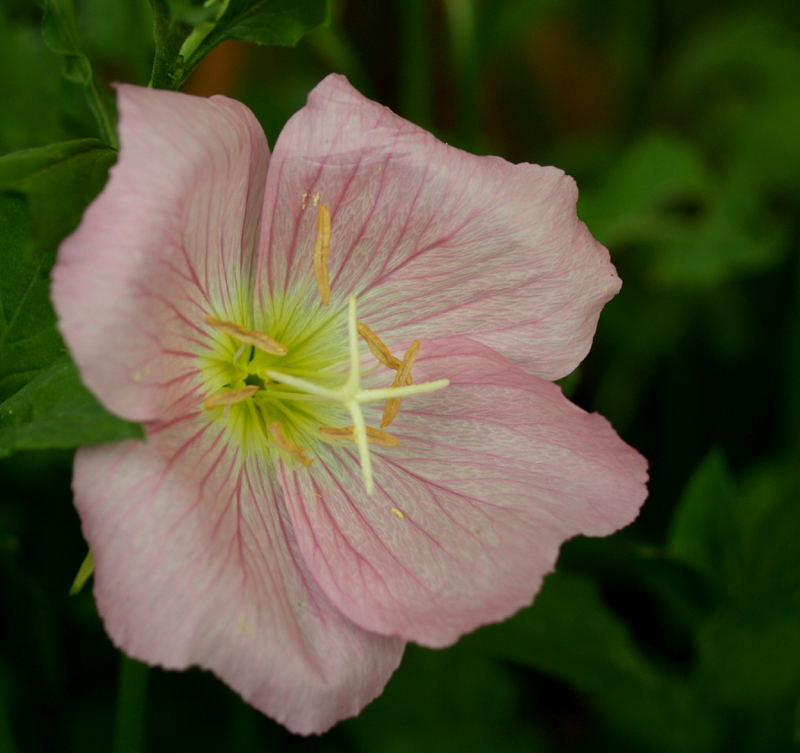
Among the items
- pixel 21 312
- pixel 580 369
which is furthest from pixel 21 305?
pixel 580 369

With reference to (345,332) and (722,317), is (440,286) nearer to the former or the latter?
(345,332)

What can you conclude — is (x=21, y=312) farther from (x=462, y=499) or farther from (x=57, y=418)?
(x=462, y=499)

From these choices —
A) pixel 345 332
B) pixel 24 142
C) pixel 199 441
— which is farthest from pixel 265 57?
pixel 199 441

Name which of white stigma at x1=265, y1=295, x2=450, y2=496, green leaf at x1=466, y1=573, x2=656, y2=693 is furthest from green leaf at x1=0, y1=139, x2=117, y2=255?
green leaf at x1=466, y1=573, x2=656, y2=693

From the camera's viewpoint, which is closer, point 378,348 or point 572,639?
point 378,348

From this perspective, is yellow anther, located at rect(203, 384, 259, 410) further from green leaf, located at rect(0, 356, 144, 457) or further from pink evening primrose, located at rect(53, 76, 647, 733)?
green leaf, located at rect(0, 356, 144, 457)
